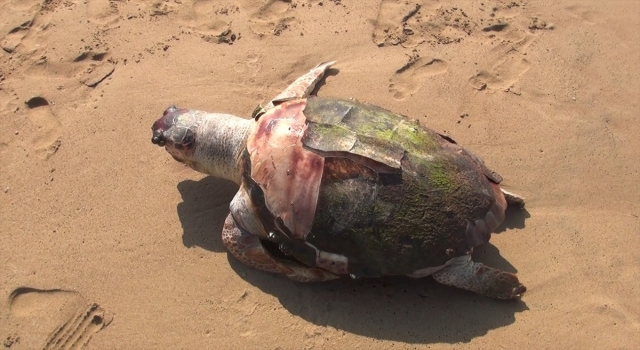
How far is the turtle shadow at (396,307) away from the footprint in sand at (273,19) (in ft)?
8.97

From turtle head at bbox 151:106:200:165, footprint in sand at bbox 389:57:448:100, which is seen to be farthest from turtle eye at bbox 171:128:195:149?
footprint in sand at bbox 389:57:448:100

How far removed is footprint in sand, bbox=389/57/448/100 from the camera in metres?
4.71

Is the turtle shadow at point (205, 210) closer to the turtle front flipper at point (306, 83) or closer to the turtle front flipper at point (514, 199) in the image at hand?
the turtle front flipper at point (306, 83)

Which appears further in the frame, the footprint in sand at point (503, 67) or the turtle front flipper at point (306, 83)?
the footprint in sand at point (503, 67)

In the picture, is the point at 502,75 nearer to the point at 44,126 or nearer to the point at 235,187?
the point at 235,187

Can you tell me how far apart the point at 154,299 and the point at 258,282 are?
78 centimetres

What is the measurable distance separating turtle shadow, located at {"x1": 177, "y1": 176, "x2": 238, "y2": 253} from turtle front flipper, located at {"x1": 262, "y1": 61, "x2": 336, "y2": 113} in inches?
38.2

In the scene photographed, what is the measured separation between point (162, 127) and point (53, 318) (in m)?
1.62

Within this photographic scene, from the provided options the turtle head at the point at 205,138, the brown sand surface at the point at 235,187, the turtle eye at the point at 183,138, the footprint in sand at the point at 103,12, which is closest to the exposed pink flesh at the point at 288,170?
the turtle head at the point at 205,138

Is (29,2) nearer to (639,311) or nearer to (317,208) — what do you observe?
(317,208)

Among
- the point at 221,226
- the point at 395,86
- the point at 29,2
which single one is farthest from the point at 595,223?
the point at 29,2

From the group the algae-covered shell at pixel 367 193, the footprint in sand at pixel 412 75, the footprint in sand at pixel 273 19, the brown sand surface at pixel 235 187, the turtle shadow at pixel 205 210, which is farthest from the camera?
the footprint in sand at pixel 273 19

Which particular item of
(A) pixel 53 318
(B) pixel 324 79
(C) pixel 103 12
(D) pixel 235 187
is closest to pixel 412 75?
(B) pixel 324 79

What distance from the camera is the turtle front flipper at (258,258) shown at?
357 centimetres
